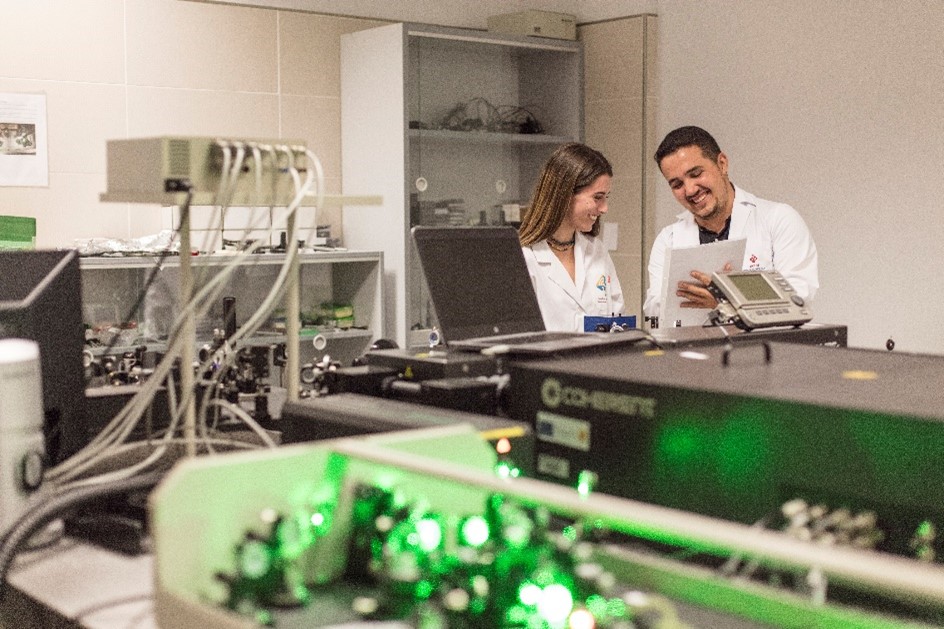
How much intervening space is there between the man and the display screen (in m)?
1.31

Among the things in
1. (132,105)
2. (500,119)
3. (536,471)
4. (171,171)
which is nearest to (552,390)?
(536,471)

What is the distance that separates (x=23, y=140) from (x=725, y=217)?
2507 millimetres

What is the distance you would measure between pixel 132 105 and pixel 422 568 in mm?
3493

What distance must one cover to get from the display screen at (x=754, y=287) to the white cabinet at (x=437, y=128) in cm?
215

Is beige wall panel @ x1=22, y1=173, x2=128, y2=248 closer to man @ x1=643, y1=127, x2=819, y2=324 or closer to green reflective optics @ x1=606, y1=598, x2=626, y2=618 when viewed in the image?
man @ x1=643, y1=127, x2=819, y2=324

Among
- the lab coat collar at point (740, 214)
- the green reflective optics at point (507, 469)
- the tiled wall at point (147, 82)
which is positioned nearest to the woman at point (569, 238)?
the lab coat collar at point (740, 214)

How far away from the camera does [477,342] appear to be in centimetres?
193

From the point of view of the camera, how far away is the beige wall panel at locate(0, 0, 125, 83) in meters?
3.96

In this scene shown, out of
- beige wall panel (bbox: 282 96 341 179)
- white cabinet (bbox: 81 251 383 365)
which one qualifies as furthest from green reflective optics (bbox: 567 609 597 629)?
beige wall panel (bbox: 282 96 341 179)

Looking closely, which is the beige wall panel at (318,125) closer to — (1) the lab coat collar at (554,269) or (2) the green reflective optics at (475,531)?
(1) the lab coat collar at (554,269)

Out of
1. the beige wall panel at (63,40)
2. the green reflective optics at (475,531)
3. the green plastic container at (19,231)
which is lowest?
the green reflective optics at (475,531)

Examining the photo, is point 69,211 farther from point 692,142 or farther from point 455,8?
point 692,142

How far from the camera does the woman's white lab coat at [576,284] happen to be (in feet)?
12.2

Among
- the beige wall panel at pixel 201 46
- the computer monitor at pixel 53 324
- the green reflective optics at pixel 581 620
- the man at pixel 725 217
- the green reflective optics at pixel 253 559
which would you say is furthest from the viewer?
the beige wall panel at pixel 201 46
